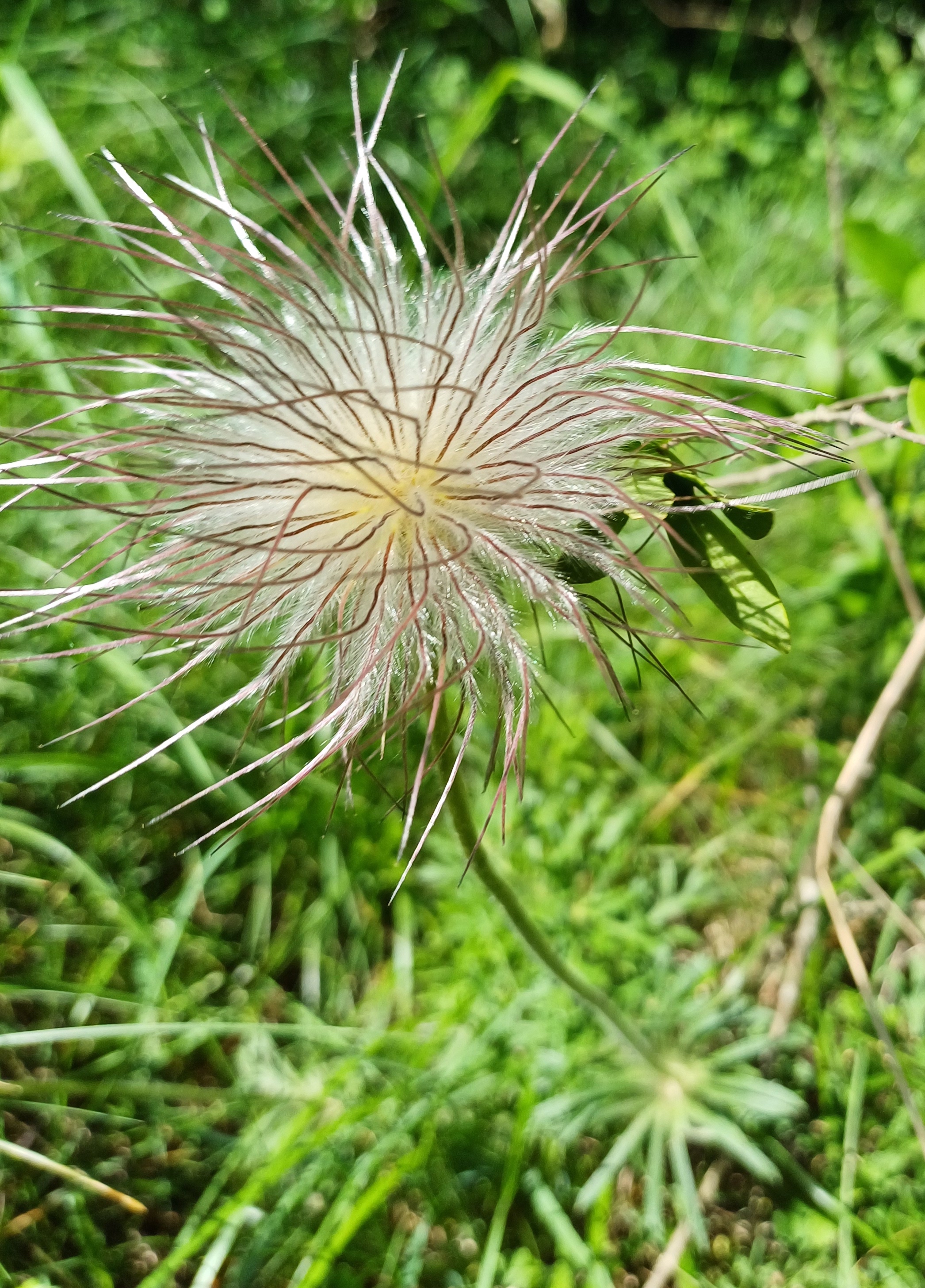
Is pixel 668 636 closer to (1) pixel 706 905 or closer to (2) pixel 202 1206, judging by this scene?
(1) pixel 706 905

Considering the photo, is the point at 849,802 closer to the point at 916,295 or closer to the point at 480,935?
the point at 480,935

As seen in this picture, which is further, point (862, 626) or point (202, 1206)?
point (862, 626)

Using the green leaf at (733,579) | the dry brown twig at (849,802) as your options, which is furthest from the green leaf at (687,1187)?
the green leaf at (733,579)

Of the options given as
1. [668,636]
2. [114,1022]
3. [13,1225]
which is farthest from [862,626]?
[13,1225]

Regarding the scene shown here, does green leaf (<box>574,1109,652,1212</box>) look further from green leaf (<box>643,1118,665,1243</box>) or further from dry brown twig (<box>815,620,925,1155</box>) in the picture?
dry brown twig (<box>815,620,925,1155</box>)

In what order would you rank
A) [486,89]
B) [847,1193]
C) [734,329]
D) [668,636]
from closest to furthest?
[668,636], [847,1193], [486,89], [734,329]

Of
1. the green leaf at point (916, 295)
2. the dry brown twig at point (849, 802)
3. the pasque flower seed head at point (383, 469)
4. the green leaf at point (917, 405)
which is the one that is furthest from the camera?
the dry brown twig at point (849, 802)

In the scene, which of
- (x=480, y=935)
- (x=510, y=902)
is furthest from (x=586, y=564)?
(x=480, y=935)

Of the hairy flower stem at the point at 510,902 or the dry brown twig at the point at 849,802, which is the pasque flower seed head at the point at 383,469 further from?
the dry brown twig at the point at 849,802
